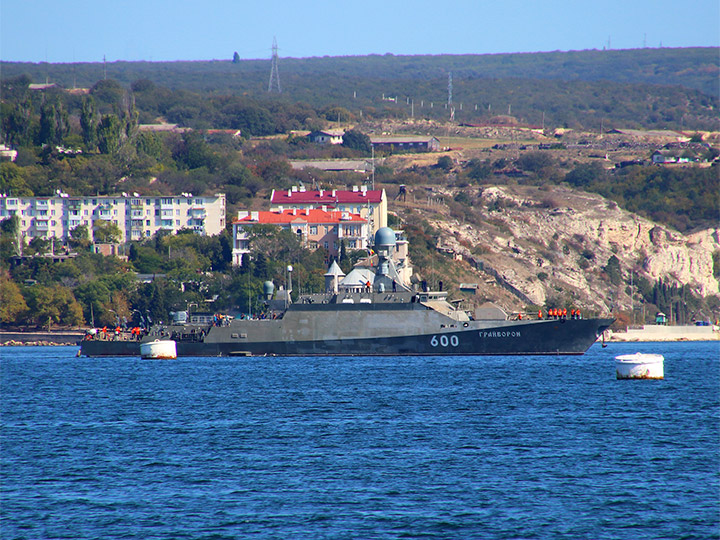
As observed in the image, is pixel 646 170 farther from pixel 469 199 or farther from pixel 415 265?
pixel 415 265

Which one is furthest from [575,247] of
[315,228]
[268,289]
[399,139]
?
[268,289]

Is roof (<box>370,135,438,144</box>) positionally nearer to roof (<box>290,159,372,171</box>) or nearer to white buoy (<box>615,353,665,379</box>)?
roof (<box>290,159,372,171</box>)

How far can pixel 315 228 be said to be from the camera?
113 m

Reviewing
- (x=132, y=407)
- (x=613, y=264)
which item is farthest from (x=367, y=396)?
(x=613, y=264)

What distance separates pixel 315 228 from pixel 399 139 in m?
79.3

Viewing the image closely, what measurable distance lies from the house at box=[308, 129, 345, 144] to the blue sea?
142 metres

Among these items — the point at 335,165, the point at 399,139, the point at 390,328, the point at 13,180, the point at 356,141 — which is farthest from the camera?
the point at 399,139

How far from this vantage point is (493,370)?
5412 cm

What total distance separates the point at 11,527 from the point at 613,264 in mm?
110667

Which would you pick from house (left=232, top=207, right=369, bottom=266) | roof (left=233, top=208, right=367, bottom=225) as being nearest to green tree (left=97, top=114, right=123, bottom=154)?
roof (left=233, top=208, right=367, bottom=225)

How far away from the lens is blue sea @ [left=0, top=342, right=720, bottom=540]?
72.5ft

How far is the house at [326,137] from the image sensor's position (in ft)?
623

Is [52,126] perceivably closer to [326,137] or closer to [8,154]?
[8,154]

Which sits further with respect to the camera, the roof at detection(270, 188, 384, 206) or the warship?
the roof at detection(270, 188, 384, 206)
